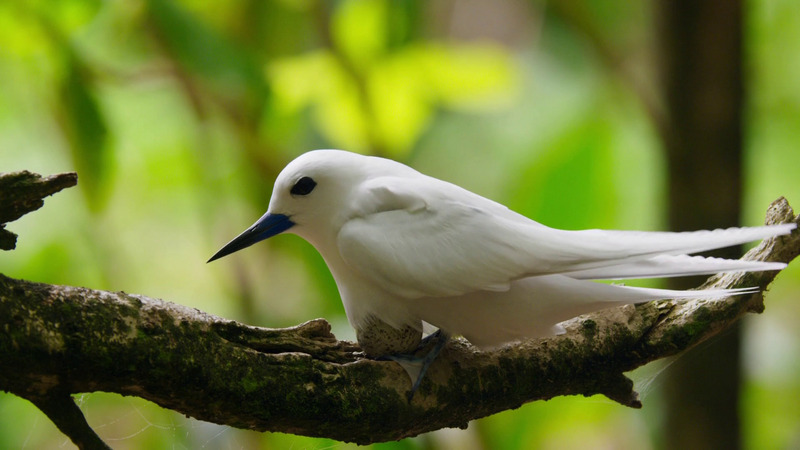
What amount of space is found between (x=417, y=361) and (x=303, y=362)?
0.56ft

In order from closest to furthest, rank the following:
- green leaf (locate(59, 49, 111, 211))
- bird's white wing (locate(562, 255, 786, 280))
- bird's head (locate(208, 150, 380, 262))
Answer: bird's white wing (locate(562, 255, 786, 280))
bird's head (locate(208, 150, 380, 262))
green leaf (locate(59, 49, 111, 211))

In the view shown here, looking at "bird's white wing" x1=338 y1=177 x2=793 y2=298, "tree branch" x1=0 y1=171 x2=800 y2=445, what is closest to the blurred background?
"tree branch" x1=0 y1=171 x2=800 y2=445

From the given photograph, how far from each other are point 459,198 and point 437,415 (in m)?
0.29

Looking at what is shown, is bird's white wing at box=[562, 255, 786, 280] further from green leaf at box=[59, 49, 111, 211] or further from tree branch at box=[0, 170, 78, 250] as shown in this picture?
green leaf at box=[59, 49, 111, 211]

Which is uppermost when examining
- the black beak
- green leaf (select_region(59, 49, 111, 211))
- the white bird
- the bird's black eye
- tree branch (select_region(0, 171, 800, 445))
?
green leaf (select_region(59, 49, 111, 211))

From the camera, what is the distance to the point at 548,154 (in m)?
1.76

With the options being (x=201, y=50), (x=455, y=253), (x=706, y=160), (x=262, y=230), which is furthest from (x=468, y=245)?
(x=201, y=50)

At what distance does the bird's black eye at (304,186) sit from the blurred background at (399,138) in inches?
15.3

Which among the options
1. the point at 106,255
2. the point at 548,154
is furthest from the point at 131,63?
the point at 548,154

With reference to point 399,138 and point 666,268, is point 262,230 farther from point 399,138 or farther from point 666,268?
point 399,138

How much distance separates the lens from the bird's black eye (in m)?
1.02

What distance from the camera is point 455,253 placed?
927 mm

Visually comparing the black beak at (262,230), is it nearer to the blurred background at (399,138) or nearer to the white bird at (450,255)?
the white bird at (450,255)

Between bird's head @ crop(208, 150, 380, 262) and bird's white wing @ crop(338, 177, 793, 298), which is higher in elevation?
bird's head @ crop(208, 150, 380, 262)
